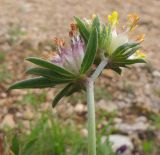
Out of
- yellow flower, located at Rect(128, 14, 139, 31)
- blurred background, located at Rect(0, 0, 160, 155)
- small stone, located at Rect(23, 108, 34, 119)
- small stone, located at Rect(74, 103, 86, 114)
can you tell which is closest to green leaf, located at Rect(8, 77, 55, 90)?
yellow flower, located at Rect(128, 14, 139, 31)

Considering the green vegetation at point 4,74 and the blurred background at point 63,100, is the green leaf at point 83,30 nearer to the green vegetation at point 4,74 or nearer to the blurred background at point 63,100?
the blurred background at point 63,100

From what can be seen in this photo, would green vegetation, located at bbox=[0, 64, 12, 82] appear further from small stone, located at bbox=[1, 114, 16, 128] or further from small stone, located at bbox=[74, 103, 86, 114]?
small stone, located at bbox=[74, 103, 86, 114]

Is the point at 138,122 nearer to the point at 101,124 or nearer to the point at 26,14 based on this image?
the point at 101,124

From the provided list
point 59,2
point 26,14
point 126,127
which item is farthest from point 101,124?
point 59,2

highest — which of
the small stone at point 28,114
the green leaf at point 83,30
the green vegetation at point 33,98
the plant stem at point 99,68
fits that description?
the green vegetation at point 33,98

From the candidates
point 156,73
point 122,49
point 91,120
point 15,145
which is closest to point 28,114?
point 156,73

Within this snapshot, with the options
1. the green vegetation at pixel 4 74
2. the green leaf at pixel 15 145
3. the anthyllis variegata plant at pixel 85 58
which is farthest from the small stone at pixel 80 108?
the anthyllis variegata plant at pixel 85 58
